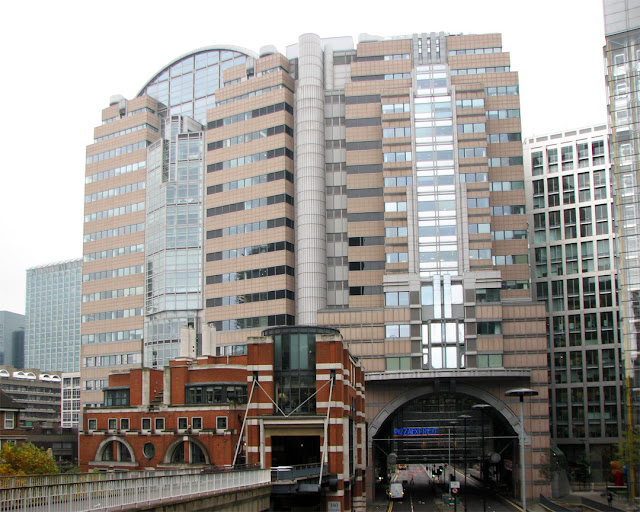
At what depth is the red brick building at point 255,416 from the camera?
6041cm

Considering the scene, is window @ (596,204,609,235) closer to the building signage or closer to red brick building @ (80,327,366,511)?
the building signage

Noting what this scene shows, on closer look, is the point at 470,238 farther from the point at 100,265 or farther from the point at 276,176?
the point at 100,265

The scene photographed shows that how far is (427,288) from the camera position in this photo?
93.5 meters

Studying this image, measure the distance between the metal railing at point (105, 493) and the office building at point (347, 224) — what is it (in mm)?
50247

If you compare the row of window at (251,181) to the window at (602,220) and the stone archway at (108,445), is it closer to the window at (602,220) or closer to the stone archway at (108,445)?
the stone archway at (108,445)

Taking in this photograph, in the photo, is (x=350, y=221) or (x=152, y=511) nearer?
(x=152, y=511)

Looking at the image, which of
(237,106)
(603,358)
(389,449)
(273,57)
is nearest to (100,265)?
(237,106)

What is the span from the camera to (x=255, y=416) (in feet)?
201

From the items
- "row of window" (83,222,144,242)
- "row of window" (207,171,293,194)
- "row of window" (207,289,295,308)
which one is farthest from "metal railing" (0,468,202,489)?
"row of window" (83,222,144,242)

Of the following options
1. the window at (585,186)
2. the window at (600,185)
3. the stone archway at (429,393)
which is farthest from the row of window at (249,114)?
the window at (600,185)

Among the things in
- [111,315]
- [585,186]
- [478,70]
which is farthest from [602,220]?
[111,315]

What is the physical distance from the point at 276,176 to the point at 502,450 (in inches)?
1745

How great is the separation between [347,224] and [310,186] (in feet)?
22.9

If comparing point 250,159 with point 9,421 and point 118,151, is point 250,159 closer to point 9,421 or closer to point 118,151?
point 118,151
